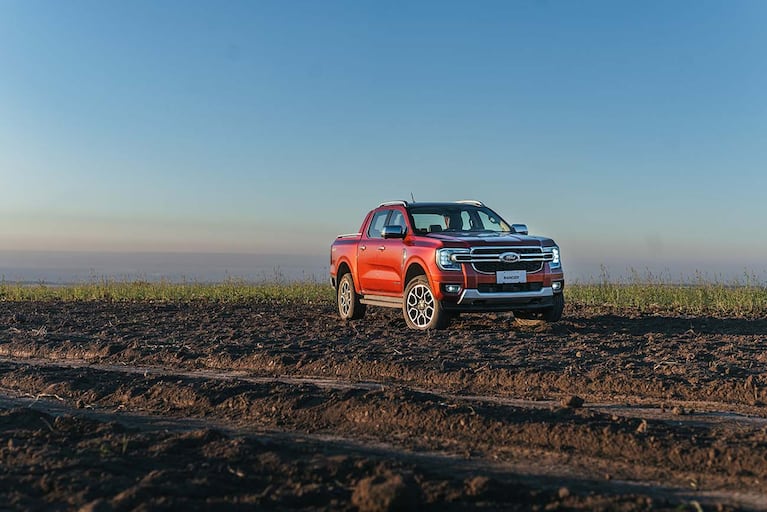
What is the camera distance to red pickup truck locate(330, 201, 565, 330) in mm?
12367

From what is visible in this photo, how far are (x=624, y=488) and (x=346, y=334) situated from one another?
805cm

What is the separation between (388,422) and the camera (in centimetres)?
628

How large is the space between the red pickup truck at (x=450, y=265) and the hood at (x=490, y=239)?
0.6 inches

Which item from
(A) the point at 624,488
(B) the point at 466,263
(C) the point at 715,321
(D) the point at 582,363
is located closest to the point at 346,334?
(B) the point at 466,263

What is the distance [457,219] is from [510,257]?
1801 mm

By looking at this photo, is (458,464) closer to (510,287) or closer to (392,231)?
(510,287)

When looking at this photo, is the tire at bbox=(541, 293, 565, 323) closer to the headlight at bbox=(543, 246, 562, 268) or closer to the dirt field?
the headlight at bbox=(543, 246, 562, 268)

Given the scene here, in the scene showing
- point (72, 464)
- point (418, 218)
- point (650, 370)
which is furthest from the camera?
point (418, 218)

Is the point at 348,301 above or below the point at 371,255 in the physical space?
below

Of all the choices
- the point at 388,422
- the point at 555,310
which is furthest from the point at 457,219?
the point at 388,422

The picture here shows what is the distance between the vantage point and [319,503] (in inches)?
169

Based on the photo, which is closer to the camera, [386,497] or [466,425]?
[386,497]

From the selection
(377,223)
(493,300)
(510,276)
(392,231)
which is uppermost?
(377,223)

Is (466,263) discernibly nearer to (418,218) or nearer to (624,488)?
(418,218)
